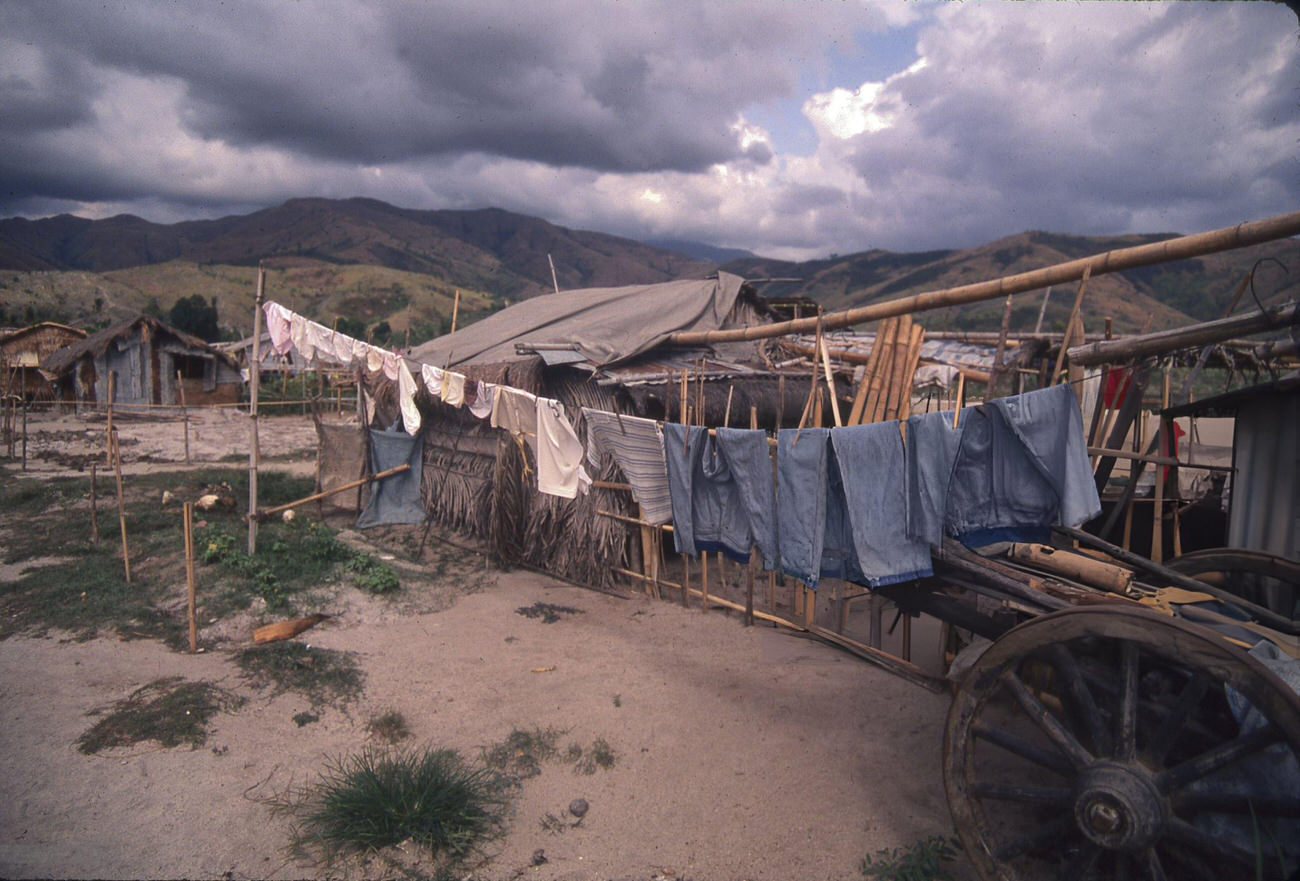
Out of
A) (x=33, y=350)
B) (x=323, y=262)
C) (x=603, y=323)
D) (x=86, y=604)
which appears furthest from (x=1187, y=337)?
(x=323, y=262)

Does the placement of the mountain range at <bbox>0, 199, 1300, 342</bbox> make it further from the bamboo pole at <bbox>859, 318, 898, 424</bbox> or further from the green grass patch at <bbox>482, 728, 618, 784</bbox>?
the green grass patch at <bbox>482, 728, 618, 784</bbox>

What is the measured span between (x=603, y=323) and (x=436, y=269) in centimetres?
9568

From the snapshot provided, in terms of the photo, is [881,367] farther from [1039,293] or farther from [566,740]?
[1039,293]

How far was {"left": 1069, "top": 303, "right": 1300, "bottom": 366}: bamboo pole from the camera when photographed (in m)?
3.19

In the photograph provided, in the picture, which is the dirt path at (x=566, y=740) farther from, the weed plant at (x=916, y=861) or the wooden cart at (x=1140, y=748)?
the wooden cart at (x=1140, y=748)

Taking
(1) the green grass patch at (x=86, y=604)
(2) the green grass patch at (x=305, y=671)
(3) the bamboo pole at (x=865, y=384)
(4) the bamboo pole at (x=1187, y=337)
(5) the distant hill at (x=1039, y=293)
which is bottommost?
(2) the green grass patch at (x=305, y=671)

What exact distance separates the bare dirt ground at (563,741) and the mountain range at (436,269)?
11.3 feet

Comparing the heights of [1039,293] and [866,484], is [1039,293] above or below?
above

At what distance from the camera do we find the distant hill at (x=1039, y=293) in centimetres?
3247

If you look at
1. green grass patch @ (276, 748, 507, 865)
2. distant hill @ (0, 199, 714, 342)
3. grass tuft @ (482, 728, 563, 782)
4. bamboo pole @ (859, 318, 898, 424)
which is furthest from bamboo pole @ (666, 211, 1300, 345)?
distant hill @ (0, 199, 714, 342)

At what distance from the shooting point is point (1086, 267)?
3.47 m

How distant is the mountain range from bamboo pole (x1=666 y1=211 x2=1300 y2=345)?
0.27 m

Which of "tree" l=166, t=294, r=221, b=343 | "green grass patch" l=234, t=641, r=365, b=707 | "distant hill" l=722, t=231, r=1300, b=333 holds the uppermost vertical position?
"distant hill" l=722, t=231, r=1300, b=333

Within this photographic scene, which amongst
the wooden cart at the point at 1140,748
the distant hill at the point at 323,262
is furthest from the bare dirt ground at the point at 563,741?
the distant hill at the point at 323,262
